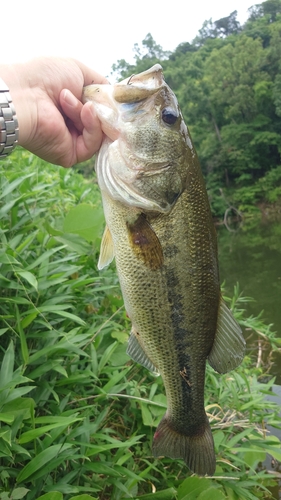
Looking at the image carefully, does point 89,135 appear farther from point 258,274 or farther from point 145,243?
point 258,274

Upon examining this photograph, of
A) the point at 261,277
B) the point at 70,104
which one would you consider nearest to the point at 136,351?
the point at 70,104

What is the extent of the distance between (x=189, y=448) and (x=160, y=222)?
3.76 ft

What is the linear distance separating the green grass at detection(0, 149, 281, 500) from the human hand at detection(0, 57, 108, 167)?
2.22 ft

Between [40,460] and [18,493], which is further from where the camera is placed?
[40,460]

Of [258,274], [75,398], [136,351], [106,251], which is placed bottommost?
[258,274]

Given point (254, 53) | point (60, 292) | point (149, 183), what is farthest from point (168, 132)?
point (254, 53)

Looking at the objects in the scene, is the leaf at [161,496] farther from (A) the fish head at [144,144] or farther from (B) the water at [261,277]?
(B) the water at [261,277]

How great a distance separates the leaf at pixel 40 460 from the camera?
1.82m

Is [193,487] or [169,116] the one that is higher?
[169,116]

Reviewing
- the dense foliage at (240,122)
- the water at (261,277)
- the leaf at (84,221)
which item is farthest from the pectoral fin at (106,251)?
the dense foliage at (240,122)

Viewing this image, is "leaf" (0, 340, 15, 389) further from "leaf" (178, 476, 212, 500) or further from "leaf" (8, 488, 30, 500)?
"leaf" (178, 476, 212, 500)

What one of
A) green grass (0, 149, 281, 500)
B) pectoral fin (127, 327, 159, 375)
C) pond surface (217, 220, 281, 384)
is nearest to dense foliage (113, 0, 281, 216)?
pond surface (217, 220, 281, 384)

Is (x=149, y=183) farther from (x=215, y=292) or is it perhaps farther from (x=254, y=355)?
(x=254, y=355)

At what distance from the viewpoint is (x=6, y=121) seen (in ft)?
6.01
